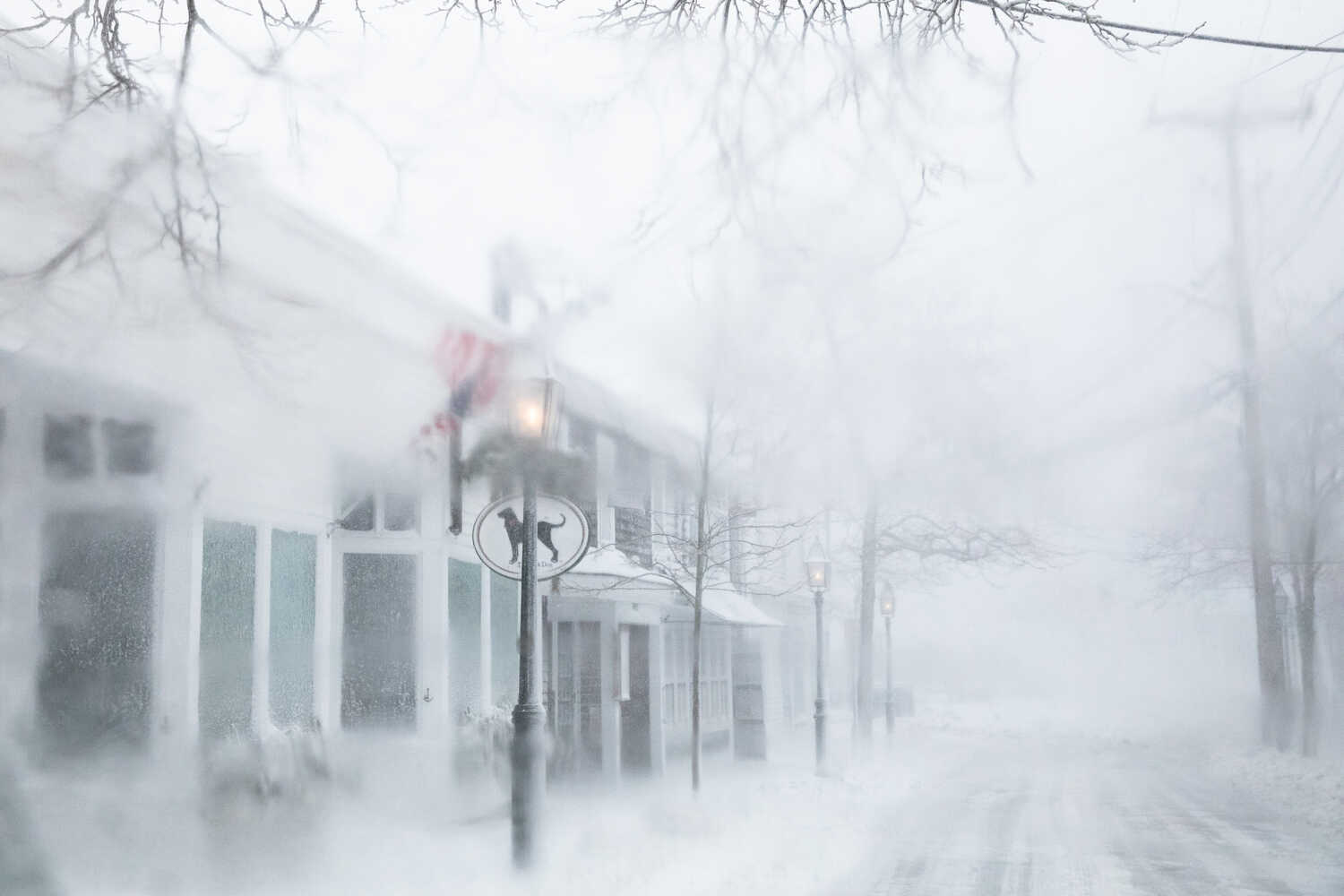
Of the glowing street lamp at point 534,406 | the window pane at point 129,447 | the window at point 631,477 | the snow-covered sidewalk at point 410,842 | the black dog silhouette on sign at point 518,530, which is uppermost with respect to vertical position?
the window at point 631,477

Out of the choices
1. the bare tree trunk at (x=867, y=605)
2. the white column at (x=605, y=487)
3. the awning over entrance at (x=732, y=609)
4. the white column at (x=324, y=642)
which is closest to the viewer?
the white column at (x=324, y=642)

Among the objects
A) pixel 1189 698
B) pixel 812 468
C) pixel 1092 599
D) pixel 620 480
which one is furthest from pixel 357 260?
pixel 1092 599

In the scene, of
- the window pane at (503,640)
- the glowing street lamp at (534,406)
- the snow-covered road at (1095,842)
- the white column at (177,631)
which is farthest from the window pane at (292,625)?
the snow-covered road at (1095,842)

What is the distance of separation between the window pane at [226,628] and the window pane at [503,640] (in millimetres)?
3590

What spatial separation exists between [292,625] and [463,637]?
248 centimetres

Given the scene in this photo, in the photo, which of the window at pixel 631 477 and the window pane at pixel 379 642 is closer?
the window pane at pixel 379 642

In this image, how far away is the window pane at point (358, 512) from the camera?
27.8 ft

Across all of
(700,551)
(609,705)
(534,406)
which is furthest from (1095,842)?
(534,406)

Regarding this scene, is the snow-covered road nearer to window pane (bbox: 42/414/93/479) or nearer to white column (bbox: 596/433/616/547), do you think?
white column (bbox: 596/433/616/547)

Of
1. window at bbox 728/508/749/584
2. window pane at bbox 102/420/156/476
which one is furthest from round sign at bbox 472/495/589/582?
window at bbox 728/508/749/584

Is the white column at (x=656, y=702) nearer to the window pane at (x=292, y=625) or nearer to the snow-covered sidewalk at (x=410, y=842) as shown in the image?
the snow-covered sidewalk at (x=410, y=842)

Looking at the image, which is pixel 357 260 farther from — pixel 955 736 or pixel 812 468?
pixel 955 736

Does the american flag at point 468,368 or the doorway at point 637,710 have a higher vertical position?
the american flag at point 468,368

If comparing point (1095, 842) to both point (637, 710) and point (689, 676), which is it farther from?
point (689, 676)
